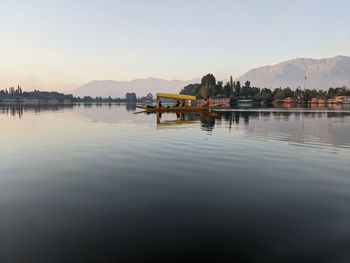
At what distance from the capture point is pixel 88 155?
19453 mm

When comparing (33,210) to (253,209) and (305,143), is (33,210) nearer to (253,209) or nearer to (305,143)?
(253,209)

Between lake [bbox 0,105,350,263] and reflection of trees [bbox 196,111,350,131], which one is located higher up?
reflection of trees [bbox 196,111,350,131]

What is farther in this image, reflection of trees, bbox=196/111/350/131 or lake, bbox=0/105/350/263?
reflection of trees, bbox=196/111/350/131

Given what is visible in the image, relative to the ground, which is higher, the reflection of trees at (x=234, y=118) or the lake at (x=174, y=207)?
the reflection of trees at (x=234, y=118)

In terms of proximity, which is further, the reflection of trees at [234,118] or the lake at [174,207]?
the reflection of trees at [234,118]

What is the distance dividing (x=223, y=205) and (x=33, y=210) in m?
6.20

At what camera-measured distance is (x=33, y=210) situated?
977 centimetres

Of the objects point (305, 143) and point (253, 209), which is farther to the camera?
point (305, 143)

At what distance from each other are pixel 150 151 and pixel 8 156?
354 inches

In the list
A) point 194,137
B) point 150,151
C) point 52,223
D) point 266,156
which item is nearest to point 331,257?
point 52,223

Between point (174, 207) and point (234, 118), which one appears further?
point (234, 118)

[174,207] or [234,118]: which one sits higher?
[234,118]

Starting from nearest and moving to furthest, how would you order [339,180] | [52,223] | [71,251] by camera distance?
[71,251], [52,223], [339,180]

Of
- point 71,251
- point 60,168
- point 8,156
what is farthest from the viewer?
point 8,156
